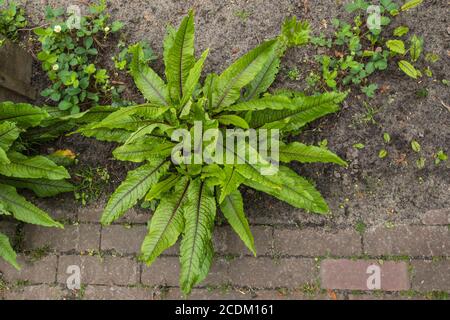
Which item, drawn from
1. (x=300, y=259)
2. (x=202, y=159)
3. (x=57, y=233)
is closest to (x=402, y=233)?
(x=300, y=259)

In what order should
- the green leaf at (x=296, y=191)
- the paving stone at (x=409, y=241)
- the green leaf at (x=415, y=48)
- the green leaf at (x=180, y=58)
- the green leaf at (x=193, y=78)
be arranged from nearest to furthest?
1. the green leaf at (x=193, y=78)
2. the green leaf at (x=180, y=58)
3. the green leaf at (x=296, y=191)
4. the paving stone at (x=409, y=241)
5. the green leaf at (x=415, y=48)

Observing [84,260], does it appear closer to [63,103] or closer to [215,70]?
[63,103]

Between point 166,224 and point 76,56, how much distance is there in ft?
5.23

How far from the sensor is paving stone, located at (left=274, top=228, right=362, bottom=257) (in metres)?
3.71

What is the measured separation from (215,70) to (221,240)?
1.34 metres

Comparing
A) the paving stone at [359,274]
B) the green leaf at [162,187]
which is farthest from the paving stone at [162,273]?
the paving stone at [359,274]

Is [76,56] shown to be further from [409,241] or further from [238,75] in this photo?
[409,241]

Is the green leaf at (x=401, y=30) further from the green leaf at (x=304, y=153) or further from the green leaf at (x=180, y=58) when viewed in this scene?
the green leaf at (x=180, y=58)

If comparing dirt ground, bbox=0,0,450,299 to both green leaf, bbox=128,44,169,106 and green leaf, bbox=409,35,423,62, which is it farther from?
green leaf, bbox=128,44,169,106

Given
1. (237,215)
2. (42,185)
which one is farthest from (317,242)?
(42,185)

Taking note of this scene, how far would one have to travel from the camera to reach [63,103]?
3.79m

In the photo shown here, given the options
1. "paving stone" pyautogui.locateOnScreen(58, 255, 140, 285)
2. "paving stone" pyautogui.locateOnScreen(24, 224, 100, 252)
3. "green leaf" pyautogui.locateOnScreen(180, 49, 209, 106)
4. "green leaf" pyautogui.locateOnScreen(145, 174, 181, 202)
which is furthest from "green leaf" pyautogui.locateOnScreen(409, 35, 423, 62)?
"paving stone" pyautogui.locateOnScreen(24, 224, 100, 252)

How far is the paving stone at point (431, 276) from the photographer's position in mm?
3615

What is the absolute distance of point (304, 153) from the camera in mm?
3357
